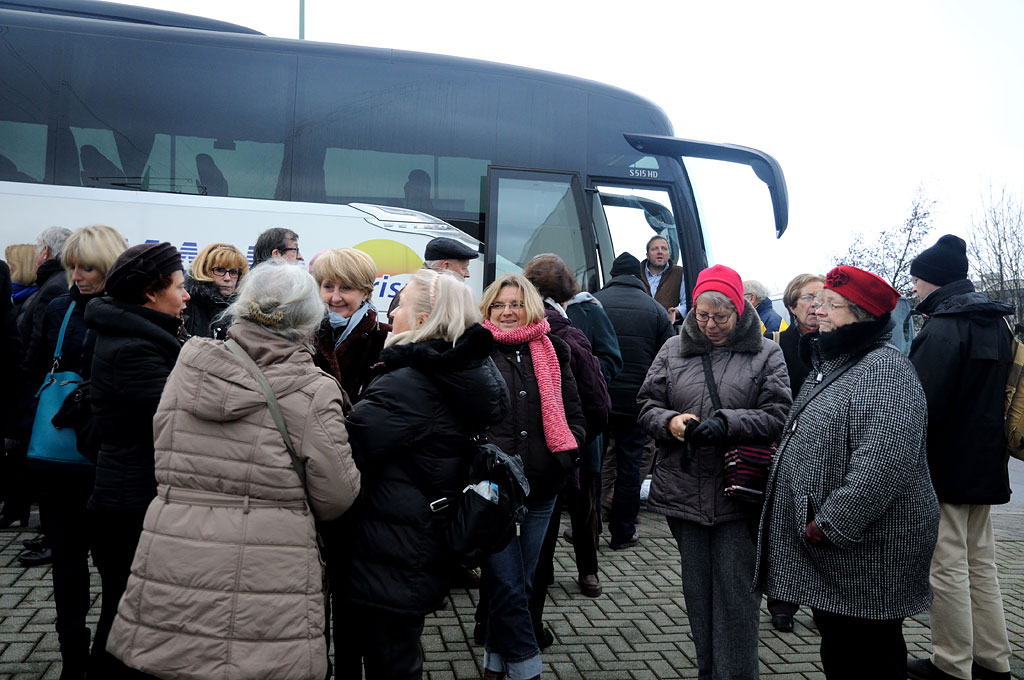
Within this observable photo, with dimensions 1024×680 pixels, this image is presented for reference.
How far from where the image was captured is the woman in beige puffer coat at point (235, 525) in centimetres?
218

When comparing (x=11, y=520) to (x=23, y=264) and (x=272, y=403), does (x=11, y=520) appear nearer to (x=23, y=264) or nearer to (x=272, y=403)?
(x=23, y=264)

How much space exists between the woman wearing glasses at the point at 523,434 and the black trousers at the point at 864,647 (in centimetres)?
121

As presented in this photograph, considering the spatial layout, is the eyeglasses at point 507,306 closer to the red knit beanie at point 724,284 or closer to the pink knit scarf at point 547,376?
the pink knit scarf at point 547,376

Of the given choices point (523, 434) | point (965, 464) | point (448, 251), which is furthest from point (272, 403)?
point (965, 464)

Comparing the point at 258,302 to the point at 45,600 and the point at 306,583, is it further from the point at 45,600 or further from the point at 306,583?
the point at 45,600

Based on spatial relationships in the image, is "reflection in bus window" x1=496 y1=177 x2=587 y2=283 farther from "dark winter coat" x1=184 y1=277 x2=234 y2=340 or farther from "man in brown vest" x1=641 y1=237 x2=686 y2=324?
"dark winter coat" x1=184 y1=277 x2=234 y2=340

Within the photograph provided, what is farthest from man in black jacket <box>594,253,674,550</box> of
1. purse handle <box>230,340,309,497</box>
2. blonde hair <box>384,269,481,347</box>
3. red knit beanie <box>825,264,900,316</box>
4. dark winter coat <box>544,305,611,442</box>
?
purse handle <box>230,340,309,497</box>

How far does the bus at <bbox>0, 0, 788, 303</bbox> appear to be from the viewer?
7281mm

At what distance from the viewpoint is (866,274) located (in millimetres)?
2980

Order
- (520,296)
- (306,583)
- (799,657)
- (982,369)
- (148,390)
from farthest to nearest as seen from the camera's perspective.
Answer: (799,657)
(982,369)
(520,296)
(148,390)
(306,583)

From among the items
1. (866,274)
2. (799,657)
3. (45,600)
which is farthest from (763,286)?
(45,600)

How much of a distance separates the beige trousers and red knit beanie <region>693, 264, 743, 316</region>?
1.58 m

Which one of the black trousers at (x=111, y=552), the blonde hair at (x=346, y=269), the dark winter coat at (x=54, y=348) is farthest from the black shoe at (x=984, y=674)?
the dark winter coat at (x=54, y=348)

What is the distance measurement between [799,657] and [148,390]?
3.45 metres
